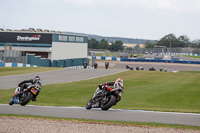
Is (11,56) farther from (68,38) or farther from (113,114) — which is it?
(113,114)

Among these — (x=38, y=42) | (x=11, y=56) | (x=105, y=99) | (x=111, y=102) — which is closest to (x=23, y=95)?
(x=105, y=99)

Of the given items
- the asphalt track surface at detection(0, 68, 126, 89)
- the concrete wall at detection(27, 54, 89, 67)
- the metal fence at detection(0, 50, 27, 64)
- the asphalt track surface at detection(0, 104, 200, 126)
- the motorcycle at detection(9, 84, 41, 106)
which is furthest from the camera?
the concrete wall at detection(27, 54, 89, 67)

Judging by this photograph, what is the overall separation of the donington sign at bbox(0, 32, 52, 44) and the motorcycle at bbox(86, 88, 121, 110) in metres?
53.2

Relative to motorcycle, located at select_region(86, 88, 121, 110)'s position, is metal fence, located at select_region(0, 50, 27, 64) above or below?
above

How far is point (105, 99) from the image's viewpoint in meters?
12.5

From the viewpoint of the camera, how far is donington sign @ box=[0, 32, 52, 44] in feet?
212

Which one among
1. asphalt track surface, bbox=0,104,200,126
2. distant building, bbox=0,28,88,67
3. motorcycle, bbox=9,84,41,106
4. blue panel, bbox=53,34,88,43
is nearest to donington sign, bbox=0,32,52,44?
distant building, bbox=0,28,88,67

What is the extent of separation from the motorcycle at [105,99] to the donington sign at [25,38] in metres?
53.2

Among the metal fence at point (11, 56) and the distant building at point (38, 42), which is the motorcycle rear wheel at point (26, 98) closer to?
the metal fence at point (11, 56)

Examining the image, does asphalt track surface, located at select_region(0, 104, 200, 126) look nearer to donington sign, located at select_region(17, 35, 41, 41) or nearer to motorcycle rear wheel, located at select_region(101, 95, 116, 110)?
motorcycle rear wheel, located at select_region(101, 95, 116, 110)

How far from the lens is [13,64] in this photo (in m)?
46.8

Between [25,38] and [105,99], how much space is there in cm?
5612

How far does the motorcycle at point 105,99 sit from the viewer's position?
40.1 feet

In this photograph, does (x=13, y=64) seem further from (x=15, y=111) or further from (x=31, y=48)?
(x=15, y=111)
